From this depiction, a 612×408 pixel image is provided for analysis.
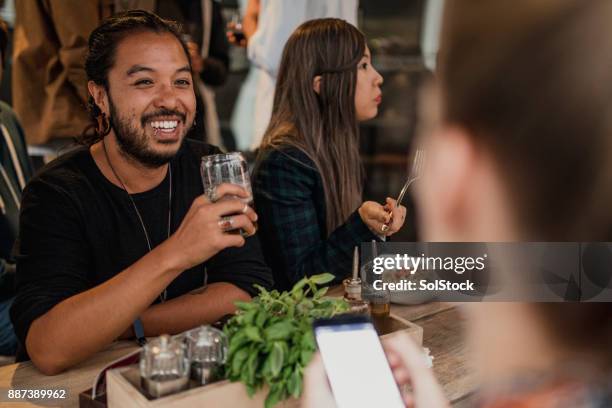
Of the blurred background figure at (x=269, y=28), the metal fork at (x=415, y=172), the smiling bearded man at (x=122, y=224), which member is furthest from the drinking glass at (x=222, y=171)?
the blurred background figure at (x=269, y=28)

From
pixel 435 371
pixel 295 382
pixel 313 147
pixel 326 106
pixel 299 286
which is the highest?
pixel 326 106

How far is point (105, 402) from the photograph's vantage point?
3.21ft

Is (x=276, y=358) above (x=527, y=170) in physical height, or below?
below

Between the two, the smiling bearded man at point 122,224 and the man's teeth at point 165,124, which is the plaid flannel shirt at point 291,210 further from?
the man's teeth at point 165,124

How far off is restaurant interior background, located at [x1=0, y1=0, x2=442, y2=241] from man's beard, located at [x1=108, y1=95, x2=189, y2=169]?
624 millimetres

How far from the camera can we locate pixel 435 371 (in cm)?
123

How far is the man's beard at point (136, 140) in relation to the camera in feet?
4.85

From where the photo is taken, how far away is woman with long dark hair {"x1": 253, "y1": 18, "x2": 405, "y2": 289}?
1763 millimetres

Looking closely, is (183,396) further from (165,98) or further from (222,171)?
(165,98)

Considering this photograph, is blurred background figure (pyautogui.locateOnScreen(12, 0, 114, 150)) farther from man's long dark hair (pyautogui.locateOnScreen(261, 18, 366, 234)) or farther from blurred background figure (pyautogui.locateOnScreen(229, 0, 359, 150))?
man's long dark hair (pyautogui.locateOnScreen(261, 18, 366, 234))

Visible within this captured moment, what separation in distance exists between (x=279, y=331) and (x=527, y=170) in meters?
0.50

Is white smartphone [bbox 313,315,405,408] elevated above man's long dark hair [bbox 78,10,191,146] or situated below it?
below

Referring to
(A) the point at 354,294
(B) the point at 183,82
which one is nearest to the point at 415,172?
(A) the point at 354,294

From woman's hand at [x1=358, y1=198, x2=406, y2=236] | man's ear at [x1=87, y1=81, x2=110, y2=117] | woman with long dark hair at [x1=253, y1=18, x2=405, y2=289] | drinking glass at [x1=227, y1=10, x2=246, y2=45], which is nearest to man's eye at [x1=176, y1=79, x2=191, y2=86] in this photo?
man's ear at [x1=87, y1=81, x2=110, y2=117]
